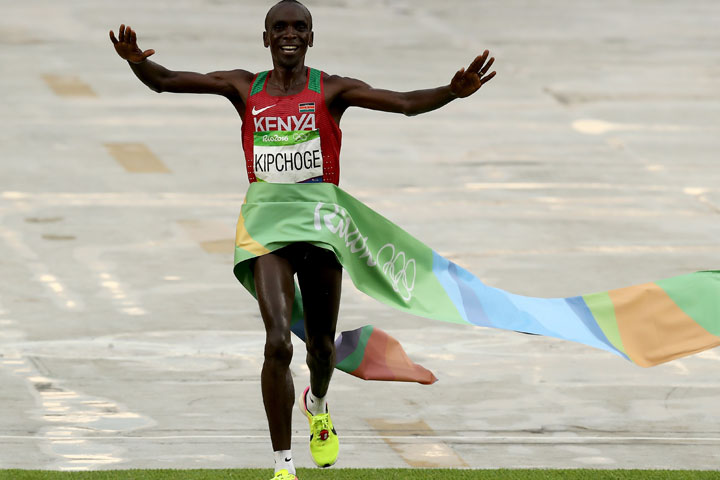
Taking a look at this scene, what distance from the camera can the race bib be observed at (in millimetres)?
7414

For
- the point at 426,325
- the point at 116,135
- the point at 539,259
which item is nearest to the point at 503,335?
the point at 426,325

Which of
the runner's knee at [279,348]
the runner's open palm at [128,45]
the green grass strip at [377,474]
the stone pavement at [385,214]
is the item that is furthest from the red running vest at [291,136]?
the stone pavement at [385,214]

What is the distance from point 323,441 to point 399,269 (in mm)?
1068

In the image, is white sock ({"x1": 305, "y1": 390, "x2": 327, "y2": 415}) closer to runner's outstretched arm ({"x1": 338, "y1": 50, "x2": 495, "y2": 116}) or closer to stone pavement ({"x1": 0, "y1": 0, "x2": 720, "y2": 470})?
stone pavement ({"x1": 0, "y1": 0, "x2": 720, "y2": 470})

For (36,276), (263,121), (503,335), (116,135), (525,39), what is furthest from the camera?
(525,39)

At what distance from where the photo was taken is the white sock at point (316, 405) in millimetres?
8109

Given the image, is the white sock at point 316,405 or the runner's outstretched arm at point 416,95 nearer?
the runner's outstretched arm at point 416,95

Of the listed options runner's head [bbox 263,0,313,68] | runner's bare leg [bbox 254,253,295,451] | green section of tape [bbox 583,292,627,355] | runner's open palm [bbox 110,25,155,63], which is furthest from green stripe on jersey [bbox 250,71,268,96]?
green section of tape [bbox 583,292,627,355]

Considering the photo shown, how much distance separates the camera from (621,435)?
28.5ft

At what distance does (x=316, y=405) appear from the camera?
8.12 m

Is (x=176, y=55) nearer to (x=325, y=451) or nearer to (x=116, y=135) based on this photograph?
(x=116, y=135)

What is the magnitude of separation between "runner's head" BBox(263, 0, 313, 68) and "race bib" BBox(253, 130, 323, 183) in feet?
1.24

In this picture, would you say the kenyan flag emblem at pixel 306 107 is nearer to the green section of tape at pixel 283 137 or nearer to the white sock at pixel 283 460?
the green section of tape at pixel 283 137

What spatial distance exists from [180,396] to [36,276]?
3.35m
